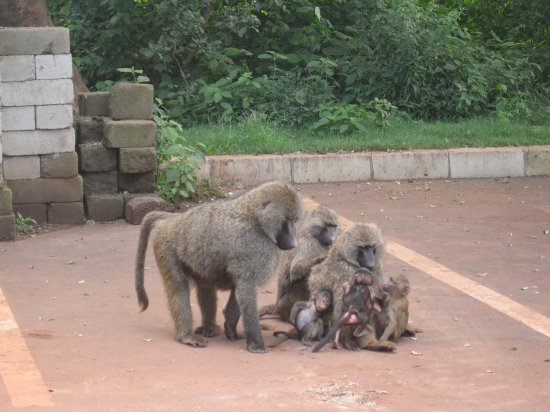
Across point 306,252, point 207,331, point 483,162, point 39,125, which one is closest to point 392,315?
point 306,252

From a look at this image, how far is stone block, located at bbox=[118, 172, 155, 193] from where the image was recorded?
11031 millimetres

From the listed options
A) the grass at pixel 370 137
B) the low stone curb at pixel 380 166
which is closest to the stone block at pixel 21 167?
the low stone curb at pixel 380 166

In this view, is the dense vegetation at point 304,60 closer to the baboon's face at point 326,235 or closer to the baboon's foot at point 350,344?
the baboon's face at point 326,235

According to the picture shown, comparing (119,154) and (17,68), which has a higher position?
(17,68)

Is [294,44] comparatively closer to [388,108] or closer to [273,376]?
[388,108]

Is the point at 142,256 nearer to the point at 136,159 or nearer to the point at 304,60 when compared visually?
the point at 136,159

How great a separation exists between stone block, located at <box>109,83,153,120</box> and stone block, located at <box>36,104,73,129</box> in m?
0.50

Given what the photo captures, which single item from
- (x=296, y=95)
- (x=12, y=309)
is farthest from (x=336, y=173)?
(x=12, y=309)

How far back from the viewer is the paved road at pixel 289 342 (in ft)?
19.4

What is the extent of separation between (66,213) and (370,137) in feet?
13.2

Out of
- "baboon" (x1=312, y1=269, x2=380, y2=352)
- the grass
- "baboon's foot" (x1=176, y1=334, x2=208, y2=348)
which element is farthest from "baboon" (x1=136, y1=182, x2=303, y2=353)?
the grass

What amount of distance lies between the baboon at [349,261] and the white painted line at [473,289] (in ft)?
3.65

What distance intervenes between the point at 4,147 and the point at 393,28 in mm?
6073

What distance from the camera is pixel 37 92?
10.4 meters
